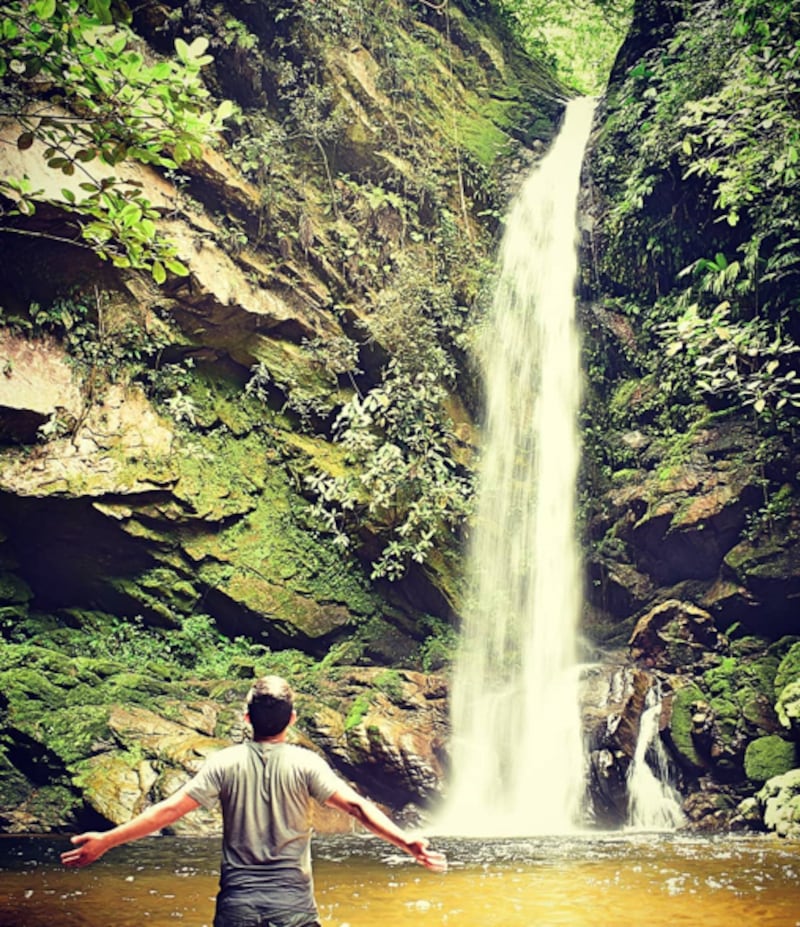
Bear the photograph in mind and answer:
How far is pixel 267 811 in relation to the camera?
7.75 ft

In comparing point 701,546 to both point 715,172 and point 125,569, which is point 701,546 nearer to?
point 715,172

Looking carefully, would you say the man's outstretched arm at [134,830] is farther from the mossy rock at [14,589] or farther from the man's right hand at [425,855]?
the mossy rock at [14,589]

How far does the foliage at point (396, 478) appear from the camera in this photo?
1143 cm

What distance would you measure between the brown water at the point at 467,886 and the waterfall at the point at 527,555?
2468 millimetres

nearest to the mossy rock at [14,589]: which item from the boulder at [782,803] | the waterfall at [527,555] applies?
the waterfall at [527,555]

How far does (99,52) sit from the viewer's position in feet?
12.0

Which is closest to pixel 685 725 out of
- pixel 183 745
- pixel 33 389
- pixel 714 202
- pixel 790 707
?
pixel 790 707

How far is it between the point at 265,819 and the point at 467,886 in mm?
3054

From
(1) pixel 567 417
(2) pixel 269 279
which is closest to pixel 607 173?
(1) pixel 567 417

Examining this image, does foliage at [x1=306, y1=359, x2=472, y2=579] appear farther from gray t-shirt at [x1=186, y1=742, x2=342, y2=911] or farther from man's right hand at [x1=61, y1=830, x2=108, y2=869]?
man's right hand at [x1=61, y1=830, x2=108, y2=869]

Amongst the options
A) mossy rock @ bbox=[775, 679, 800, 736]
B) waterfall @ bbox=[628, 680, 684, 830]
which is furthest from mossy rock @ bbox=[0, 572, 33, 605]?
mossy rock @ bbox=[775, 679, 800, 736]

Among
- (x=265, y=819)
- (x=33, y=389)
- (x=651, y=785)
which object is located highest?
(x=33, y=389)

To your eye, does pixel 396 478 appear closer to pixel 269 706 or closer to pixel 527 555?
pixel 527 555

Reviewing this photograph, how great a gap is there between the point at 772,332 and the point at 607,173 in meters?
5.20
